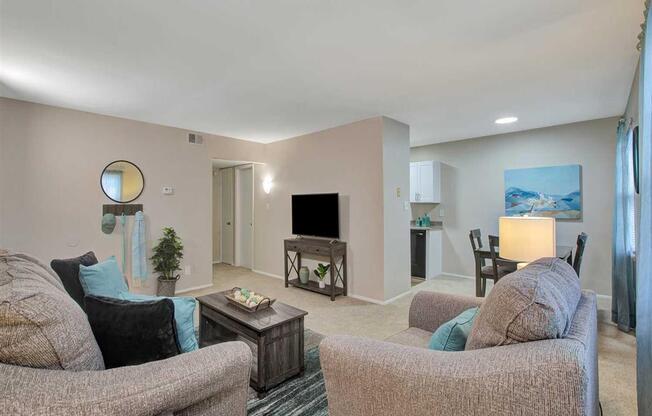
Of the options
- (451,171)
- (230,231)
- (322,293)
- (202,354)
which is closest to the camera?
(202,354)

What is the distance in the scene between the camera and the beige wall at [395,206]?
4.14 metres

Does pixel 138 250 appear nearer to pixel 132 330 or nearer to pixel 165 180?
pixel 165 180

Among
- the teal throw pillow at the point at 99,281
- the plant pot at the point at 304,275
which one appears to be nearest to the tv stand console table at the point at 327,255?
the plant pot at the point at 304,275

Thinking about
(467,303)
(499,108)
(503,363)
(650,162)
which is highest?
(499,108)

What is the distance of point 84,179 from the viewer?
153 inches

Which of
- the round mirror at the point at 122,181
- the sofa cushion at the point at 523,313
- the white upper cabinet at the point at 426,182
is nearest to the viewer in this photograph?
the sofa cushion at the point at 523,313

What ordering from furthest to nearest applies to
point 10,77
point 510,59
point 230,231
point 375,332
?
point 230,231 → point 375,332 → point 10,77 → point 510,59

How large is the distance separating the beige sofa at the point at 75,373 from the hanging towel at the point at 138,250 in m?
3.21

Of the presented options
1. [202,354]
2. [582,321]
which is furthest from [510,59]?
[202,354]

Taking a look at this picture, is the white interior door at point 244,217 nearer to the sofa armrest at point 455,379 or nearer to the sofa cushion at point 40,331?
the sofa cushion at point 40,331

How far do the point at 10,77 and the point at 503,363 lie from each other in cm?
421

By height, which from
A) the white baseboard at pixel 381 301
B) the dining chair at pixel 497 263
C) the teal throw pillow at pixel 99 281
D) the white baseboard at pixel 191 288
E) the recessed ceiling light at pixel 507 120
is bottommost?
the white baseboard at pixel 381 301

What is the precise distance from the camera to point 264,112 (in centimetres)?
389

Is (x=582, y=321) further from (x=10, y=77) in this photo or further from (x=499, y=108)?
(x=10, y=77)
